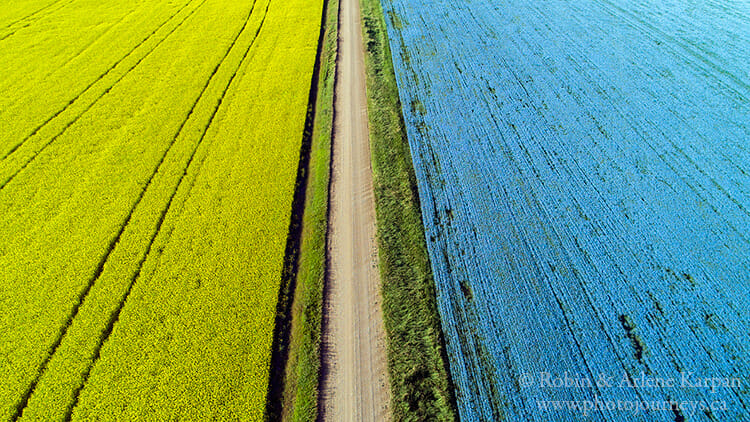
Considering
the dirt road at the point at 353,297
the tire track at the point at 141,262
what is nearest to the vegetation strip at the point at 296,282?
the dirt road at the point at 353,297

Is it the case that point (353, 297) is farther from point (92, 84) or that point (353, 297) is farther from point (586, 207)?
point (92, 84)

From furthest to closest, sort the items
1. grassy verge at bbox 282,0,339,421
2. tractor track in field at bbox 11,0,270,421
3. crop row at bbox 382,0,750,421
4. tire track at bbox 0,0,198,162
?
1. tire track at bbox 0,0,198,162
2. crop row at bbox 382,0,750,421
3. grassy verge at bbox 282,0,339,421
4. tractor track in field at bbox 11,0,270,421

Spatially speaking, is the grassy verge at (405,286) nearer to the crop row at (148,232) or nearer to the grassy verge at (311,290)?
the grassy verge at (311,290)

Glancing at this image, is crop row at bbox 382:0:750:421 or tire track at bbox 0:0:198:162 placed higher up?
tire track at bbox 0:0:198:162

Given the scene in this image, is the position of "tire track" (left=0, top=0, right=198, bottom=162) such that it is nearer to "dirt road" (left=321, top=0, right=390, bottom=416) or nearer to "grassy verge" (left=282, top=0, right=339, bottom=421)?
"grassy verge" (left=282, top=0, right=339, bottom=421)

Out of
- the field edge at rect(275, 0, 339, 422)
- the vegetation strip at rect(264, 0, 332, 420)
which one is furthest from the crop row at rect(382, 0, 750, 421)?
the vegetation strip at rect(264, 0, 332, 420)

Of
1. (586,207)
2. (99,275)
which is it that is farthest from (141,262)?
(586,207)
